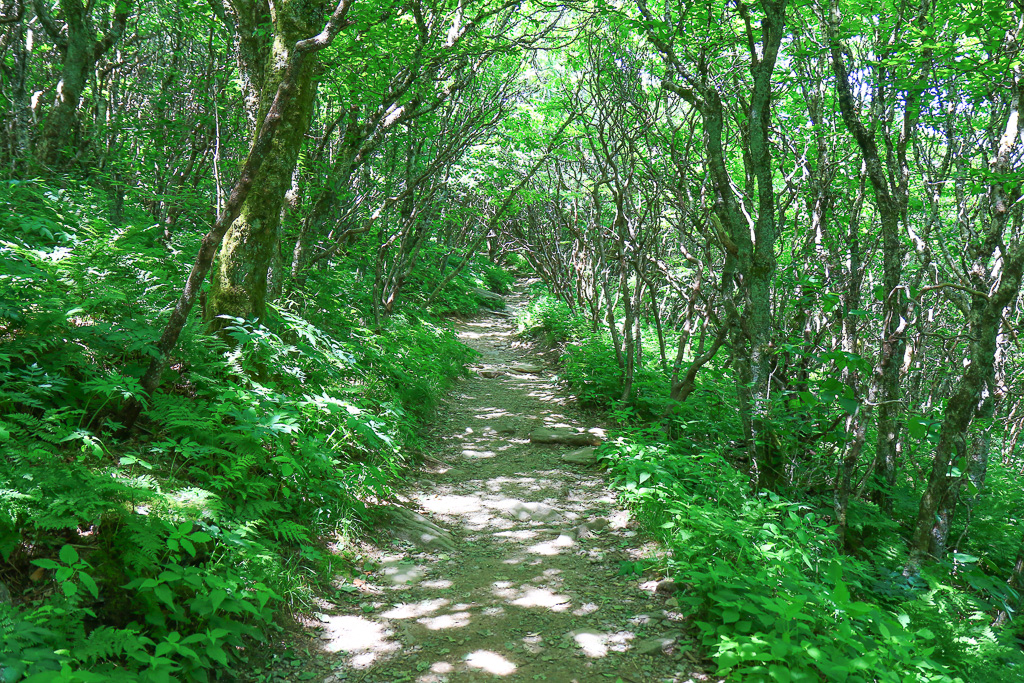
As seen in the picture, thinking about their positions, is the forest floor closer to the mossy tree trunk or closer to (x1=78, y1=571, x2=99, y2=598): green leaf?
(x1=78, y1=571, x2=99, y2=598): green leaf

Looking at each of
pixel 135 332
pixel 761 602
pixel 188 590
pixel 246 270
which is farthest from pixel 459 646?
pixel 246 270

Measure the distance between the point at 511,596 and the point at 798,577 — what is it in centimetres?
180

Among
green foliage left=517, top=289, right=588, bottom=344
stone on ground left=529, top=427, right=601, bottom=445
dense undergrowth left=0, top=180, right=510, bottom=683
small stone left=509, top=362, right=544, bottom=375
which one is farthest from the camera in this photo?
green foliage left=517, top=289, right=588, bottom=344

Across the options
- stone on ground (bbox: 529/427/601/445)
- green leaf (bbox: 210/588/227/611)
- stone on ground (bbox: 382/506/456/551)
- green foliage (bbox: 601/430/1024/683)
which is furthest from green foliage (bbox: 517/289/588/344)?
green leaf (bbox: 210/588/227/611)

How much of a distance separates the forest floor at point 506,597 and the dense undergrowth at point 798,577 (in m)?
0.28

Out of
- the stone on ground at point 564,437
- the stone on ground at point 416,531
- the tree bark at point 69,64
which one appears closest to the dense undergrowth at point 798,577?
the stone on ground at point 564,437

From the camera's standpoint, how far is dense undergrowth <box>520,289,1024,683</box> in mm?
2820

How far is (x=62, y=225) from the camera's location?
199 inches

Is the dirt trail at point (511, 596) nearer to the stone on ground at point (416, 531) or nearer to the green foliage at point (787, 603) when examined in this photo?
the stone on ground at point (416, 531)

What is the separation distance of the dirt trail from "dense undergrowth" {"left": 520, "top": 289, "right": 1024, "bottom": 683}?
29cm

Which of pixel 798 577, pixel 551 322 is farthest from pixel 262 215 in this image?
pixel 551 322

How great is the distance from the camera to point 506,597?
385cm

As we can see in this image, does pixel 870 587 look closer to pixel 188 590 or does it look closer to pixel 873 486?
pixel 873 486

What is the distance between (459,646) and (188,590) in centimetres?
147
